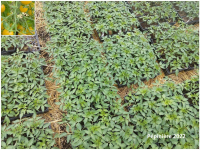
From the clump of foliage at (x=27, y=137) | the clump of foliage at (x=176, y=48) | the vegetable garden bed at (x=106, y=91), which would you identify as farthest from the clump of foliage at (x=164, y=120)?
→ the clump of foliage at (x=27, y=137)

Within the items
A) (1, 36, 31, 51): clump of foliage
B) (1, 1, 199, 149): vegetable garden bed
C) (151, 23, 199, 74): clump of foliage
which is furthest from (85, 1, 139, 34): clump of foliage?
(1, 36, 31, 51): clump of foliage

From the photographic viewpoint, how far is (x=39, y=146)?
5.57 feet

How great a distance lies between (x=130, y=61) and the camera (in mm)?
2326

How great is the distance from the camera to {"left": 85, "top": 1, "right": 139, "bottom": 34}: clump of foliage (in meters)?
2.74

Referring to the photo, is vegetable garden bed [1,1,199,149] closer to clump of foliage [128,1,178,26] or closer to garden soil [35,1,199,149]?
garden soil [35,1,199,149]

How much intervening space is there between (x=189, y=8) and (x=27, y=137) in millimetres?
3773

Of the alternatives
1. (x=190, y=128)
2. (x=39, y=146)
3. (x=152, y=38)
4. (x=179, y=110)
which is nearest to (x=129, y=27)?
(x=152, y=38)

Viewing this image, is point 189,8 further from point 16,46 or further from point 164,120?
point 16,46

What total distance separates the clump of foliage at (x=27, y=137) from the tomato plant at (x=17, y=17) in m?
1.04

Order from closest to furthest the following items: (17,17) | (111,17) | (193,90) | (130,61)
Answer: (17,17) → (193,90) → (130,61) → (111,17)

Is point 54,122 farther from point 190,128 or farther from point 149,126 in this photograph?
point 190,128

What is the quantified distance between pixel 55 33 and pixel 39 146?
5.50 ft

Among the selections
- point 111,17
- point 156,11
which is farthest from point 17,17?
point 156,11

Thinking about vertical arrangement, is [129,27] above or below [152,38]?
above
